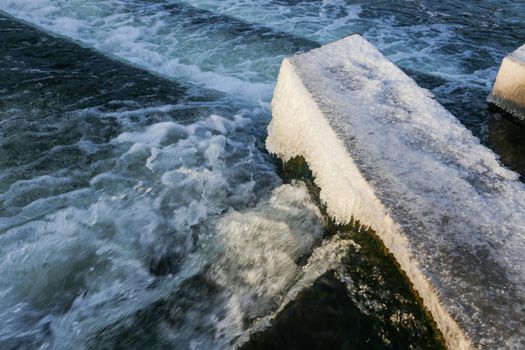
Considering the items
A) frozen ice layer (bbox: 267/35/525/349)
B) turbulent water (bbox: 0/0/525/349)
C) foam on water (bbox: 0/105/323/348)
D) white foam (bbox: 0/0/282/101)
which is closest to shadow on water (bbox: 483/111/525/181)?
turbulent water (bbox: 0/0/525/349)

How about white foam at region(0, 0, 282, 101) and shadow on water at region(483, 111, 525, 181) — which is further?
white foam at region(0, 0, 282, 101)

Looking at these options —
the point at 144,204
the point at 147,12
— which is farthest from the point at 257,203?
the point at 147,12

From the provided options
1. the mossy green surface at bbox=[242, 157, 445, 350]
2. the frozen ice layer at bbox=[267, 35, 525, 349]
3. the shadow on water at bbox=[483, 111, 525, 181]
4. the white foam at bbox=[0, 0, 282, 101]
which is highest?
the frozen ice layer at bbox=[267, 35, 525, 349]

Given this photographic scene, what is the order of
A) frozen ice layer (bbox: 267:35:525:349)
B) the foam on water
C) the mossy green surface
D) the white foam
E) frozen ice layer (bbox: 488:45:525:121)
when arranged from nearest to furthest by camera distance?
1. frozen ice layer (bbox: 267:35:525:349)
2. the mossy green surface
3. the foam on water
4. frozen ice layer (bbox: 488:45:525:121)
5. the white foam

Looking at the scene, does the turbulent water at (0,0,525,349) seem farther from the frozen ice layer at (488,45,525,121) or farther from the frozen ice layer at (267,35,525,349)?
the frozen ice layer at (267,35,525,349)

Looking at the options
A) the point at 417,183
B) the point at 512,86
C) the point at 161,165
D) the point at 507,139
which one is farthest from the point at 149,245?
the point at 512,86

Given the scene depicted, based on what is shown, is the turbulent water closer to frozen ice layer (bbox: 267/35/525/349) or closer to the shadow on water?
the shadow on water

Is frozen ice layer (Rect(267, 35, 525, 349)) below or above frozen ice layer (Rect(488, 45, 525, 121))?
above

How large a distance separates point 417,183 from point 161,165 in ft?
7.78

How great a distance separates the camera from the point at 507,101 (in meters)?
4.67

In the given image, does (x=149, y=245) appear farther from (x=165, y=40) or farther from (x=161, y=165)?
(x=165, y=40)

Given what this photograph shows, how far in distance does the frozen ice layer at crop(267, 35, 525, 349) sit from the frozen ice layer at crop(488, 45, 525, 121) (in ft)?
5.03

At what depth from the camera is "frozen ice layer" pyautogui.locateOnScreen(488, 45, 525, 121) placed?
437 cm

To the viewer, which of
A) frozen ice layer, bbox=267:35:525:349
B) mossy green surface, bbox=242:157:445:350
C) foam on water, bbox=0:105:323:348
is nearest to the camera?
frozen ice layer, bbox=267:35:525:349
